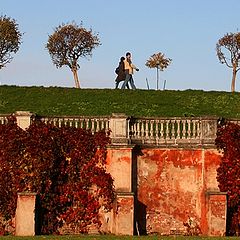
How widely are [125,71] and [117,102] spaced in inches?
120

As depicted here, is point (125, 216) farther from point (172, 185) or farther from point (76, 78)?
point (76, 78)

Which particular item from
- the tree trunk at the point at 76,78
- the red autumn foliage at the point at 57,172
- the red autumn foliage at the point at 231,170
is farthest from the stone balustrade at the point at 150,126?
the tree trunk at the point at 76,78

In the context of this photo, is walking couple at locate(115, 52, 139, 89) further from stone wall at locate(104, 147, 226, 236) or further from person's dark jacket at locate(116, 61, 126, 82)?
stone wall at locate(104, 147, 226, 236)

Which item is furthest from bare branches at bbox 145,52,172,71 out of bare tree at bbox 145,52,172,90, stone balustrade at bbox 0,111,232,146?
stone balustrade at bbox 0,111,232,146

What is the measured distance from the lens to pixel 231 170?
30938 millimetres

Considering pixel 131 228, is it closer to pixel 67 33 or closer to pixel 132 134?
pixel 132 134

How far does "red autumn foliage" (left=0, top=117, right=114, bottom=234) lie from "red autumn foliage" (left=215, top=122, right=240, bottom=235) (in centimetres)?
431

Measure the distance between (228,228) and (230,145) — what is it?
317 centimetres

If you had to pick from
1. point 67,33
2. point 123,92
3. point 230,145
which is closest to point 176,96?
point 123,92

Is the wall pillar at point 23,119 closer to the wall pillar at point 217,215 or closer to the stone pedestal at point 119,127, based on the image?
the stone pedestal at point 119,127

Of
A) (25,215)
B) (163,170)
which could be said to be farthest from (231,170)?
(25,215)

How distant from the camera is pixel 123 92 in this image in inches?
1737

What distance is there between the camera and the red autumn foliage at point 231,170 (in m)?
30.8

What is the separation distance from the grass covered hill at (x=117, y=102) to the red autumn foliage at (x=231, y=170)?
24.4 ft
